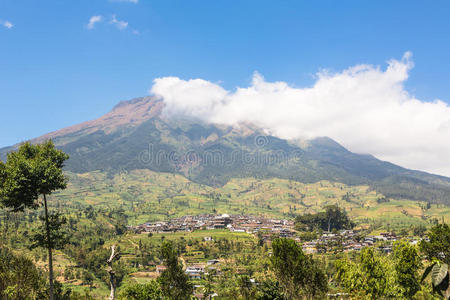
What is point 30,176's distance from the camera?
24719 mm

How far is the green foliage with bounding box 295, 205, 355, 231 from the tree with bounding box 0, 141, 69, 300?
15922 centimetres

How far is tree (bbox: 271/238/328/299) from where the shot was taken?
36219mm

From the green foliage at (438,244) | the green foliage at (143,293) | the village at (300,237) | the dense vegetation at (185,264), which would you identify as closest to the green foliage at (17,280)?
the dense vegetation at (185,264)

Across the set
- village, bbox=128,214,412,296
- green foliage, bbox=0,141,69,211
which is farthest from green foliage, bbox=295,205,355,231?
green foliage, bbox=0,141,69,211

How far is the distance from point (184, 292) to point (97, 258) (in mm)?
83439

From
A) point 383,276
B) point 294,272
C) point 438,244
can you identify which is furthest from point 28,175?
point 438,244

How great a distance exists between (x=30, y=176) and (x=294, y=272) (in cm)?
2978

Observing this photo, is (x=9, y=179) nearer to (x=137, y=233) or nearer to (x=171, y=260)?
(x=171, y=260)

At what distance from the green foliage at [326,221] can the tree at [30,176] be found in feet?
522

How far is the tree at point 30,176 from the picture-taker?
Result: 958 inches

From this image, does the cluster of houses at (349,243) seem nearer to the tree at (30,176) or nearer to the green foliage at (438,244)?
the green foliage at (438,244)

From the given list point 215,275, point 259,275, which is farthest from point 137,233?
point 259,275

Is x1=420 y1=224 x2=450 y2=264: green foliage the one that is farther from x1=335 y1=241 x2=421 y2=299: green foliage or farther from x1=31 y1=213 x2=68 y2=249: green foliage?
x1=31 y1=213 x2=68 y2=249: green foliage

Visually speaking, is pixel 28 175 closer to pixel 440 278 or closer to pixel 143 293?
pixel 440 278
